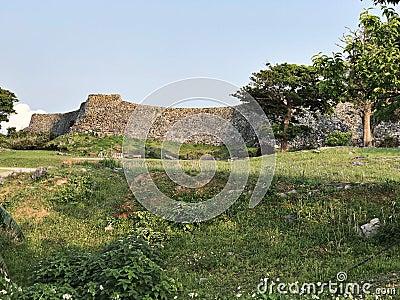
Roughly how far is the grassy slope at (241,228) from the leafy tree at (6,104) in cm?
2336

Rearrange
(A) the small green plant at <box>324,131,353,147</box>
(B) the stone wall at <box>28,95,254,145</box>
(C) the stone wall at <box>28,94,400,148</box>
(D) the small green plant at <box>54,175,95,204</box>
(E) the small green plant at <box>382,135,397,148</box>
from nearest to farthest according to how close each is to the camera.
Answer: (D) the small green plant at <box>54,175,95,204</box> < (A) the small green plant at <box>324,131,353,147</box> < (E) the small green plant at <box>382,135,397,148</box> < (C) the stone wall at <box>28,94,400,148</box> < (B) the stone wall at <box>28,95,254,145</box>

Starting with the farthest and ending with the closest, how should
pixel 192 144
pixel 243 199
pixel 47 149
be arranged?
pixel 192 144 < pixel 47 149 < pixel 243 199

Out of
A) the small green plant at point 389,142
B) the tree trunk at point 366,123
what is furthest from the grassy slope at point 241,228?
the small green plant at point 389,142

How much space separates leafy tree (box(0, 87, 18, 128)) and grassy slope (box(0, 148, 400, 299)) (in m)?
23.4

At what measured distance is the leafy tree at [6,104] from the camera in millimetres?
33844

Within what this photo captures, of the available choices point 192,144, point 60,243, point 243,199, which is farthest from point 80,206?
point 192,144

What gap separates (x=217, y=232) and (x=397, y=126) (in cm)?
2470

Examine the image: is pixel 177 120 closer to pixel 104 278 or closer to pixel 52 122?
pixel 52 122

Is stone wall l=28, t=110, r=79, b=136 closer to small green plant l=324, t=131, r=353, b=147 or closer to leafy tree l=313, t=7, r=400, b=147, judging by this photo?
small green plant l=324, t=131, r=353, b=147

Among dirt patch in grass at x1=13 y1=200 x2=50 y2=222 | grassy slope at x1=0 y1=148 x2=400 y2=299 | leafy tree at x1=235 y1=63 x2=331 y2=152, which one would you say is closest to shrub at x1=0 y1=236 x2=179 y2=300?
grassy slope at x1=0 y1=148 x2=400 y2=299

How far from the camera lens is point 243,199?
35.7 ft

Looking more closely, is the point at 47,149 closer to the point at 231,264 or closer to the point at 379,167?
the point at 379,167

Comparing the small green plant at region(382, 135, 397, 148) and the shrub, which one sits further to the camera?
the small green plant at region(382, 135, 397, 148)

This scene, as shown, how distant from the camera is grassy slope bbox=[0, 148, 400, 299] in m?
6.92
